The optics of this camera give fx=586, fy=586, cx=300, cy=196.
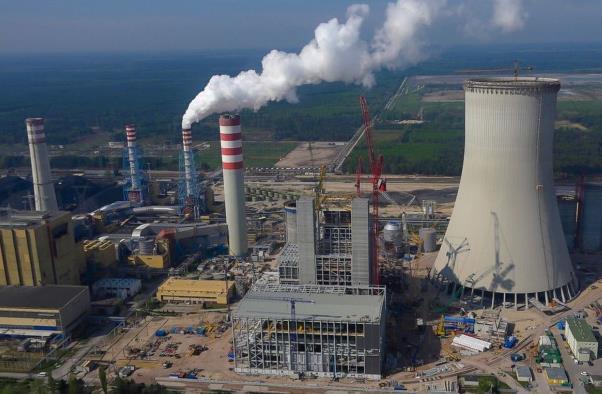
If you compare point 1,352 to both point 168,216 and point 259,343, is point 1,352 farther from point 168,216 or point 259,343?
point 168,216

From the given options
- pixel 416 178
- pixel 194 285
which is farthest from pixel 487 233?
pixel 416 178

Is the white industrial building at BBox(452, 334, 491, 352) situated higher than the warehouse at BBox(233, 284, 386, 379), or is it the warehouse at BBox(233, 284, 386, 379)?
the warehouse at BBox(233, 284, 386, 379)

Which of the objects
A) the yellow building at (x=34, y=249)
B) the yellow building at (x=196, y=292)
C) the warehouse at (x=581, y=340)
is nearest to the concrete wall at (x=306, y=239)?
the yellow building at (x=196, y=292)

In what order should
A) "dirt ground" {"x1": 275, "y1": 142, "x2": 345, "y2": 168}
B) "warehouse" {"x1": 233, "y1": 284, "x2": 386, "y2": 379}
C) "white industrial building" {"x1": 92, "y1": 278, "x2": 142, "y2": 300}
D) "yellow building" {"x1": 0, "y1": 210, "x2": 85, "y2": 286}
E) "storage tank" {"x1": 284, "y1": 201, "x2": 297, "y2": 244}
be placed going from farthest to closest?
"dirt ground" {"x1": 275, "y1": 142, "x2": 345, "y2": 168} → "white industrial building" {"x1": 92, "y1": 278, "x2": 142, "y2": 300} → "storage tank" {"x1": 284, "y1": 201, "x2": 297, "y2": 244} → "yellow building" {"x1": 0, "y1": 210, "x2": 85, "y2": 286} → "warehouse" {"x1": 233, "y1": 284, "x2": 386, "y2": 379}

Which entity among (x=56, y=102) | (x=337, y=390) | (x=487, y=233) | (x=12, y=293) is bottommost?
(x=337, y=390)

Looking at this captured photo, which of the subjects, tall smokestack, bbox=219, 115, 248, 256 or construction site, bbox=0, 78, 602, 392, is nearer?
construction site, bbox=0, 78, 602, 392

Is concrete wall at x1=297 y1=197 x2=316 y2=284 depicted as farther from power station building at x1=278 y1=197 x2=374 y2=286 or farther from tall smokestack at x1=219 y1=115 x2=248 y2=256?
tall smokestack at x1=219 y1=115 x2=248 y2=256

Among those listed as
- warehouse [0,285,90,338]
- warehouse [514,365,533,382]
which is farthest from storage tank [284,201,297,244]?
warehouse [514,365,533,382]
